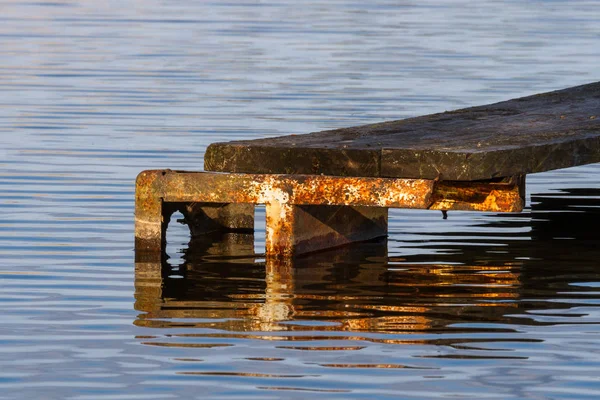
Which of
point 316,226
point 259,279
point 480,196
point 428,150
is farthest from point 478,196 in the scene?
point 259,279

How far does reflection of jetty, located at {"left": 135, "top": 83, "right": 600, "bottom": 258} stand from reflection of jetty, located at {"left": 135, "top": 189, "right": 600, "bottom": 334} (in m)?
0.21

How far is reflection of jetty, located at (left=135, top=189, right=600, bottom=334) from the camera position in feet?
31.0

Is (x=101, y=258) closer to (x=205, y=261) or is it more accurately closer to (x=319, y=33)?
(x=205, y=261)

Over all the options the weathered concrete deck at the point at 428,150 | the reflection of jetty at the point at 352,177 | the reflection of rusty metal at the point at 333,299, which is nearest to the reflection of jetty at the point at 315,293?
the reflection of rusty metal at the point at 333,299

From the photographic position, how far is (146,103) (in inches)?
890

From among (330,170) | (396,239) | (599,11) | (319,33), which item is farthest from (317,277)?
(599,11)

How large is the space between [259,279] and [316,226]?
1170 millimetres

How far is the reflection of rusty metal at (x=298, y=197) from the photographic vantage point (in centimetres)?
1110

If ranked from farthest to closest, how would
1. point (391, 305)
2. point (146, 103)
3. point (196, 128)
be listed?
point (146, 103) < point (196, 128) < point (391, 305)

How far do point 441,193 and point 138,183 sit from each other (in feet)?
6.47

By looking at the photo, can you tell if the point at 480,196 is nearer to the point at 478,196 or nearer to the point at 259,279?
the point at 478,196

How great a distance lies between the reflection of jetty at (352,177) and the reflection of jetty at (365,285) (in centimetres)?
21

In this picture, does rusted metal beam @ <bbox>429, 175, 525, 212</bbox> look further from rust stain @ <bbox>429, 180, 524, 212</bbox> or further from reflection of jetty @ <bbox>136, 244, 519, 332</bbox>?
reflection of jetty @ <bbox>136, 244, 519, 332</bbox>

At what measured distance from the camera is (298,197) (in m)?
11.3
